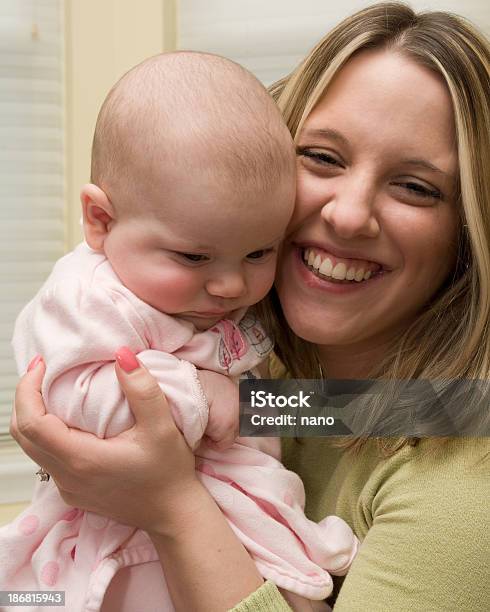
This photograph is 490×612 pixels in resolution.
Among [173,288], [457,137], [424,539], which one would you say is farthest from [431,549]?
[457,137]

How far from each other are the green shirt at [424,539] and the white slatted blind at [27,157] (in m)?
1.17

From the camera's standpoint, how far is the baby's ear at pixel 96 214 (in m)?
1.03

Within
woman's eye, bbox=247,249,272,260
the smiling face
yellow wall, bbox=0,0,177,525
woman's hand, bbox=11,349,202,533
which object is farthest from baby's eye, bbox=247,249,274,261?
yellow wall, bbox=0,0,177,525

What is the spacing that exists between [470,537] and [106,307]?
508 millimetres

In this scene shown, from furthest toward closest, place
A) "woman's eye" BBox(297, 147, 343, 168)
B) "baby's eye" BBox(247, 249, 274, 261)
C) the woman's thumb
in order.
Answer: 1. "woman's eye" BBox(297, 147, 343, 168)
2. "baby's eye" BBox(247, 249, 274, 261)
3. the woman's thumb

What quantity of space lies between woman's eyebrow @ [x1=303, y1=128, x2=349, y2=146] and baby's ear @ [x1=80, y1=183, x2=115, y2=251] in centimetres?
33

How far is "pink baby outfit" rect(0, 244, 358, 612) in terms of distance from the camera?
998mm

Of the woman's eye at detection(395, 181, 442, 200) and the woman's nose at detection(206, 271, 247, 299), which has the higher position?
the woman's eye at detection(395, 181, 442, 200)

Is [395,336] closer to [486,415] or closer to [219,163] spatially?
[486,415]

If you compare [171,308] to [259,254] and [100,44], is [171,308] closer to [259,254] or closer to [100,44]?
[259,254]

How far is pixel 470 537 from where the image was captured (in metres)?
0.98

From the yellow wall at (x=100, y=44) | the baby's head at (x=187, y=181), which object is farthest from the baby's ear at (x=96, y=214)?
the yellow wall at (x=100, y=44)

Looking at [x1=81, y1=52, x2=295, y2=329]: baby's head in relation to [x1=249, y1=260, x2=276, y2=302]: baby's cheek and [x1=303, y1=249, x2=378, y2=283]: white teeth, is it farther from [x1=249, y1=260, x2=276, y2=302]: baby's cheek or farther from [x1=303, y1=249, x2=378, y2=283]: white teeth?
[x1=303, y1=249, x2=378, y2=283]: white teeth

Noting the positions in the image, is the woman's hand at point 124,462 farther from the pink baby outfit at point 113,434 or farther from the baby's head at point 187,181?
the baby's head at point 187,181
